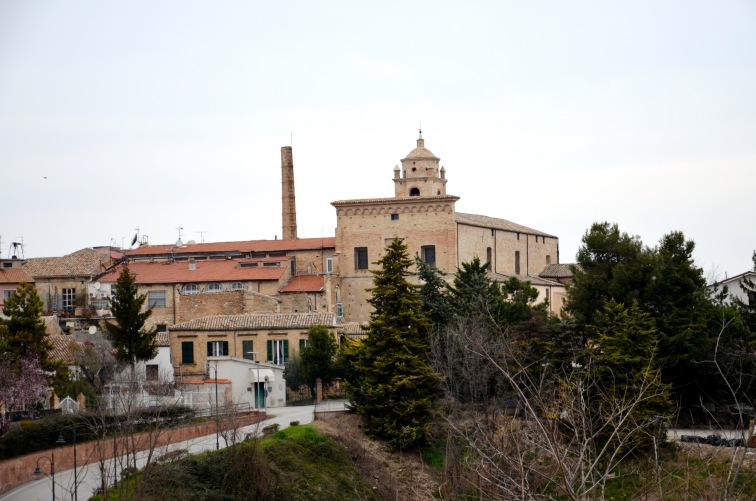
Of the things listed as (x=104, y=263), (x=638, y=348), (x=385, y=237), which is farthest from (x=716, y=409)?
(x=104, y=263)

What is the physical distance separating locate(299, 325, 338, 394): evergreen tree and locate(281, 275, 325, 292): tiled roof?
9.46 meters

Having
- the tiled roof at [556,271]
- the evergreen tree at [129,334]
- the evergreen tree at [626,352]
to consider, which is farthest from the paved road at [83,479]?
the tiled roof at [556,271]

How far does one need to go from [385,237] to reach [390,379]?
18551mm

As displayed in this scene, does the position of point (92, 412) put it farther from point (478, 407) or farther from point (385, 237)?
point (385, 237)

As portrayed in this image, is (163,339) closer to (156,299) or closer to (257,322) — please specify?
(257,322)

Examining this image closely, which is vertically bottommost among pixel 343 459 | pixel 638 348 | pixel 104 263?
pixel 343 459

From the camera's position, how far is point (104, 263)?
2196 inches

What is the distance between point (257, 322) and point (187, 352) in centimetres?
296

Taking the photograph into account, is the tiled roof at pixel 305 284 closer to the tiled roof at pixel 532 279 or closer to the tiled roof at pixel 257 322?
the tiled roof at pixel 257 322

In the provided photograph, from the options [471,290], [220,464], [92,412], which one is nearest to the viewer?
[220,464]

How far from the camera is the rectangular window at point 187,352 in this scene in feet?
142

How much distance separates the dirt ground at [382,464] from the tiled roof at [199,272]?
17.4 m

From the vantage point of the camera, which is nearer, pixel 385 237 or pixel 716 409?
pixel 716 409

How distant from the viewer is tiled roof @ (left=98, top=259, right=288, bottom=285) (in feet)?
166
